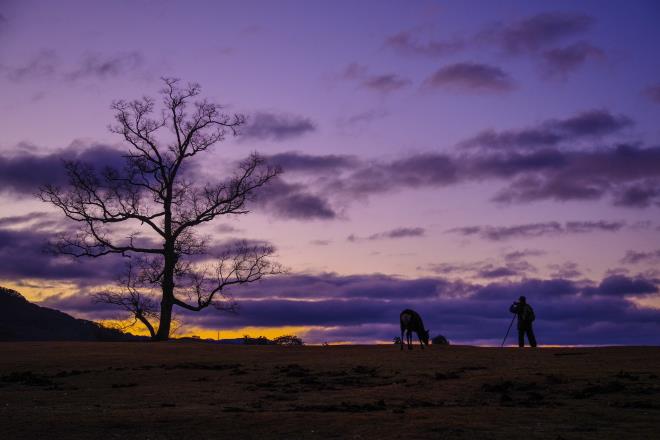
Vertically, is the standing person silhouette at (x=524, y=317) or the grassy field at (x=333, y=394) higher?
the standing person silhouette at (x=524, y=317)

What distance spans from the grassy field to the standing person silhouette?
316 centimetres

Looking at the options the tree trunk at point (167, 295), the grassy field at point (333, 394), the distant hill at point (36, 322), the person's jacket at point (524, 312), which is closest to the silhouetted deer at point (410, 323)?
the grassy field at point (333, 394)

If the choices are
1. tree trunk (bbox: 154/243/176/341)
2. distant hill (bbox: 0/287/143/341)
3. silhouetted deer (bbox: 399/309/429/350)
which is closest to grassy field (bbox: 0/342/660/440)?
silhouetted deer (bbox: 399/309/429/350)

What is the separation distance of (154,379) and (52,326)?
92.3 m

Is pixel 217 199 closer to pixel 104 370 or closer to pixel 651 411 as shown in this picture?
pixel 104 370

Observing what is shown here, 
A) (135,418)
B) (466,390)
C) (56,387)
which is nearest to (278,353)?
(56,387)

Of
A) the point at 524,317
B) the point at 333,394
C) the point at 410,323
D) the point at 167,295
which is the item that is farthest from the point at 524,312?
the point at 167,295

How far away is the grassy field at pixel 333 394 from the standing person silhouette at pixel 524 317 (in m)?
3.16

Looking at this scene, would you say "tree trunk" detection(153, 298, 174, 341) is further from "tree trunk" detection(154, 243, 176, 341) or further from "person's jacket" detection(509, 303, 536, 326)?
"person's jacket" detection(509, 303, 536, 326)

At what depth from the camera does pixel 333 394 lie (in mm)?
23219

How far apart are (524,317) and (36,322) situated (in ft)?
300

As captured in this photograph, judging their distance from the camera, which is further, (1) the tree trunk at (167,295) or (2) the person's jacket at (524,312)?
(1) the tree trunk at (167,295)

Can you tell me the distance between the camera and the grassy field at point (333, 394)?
17578mm

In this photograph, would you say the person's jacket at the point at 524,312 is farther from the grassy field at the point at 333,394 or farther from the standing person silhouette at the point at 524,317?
the grassy field at the point at 333,394
